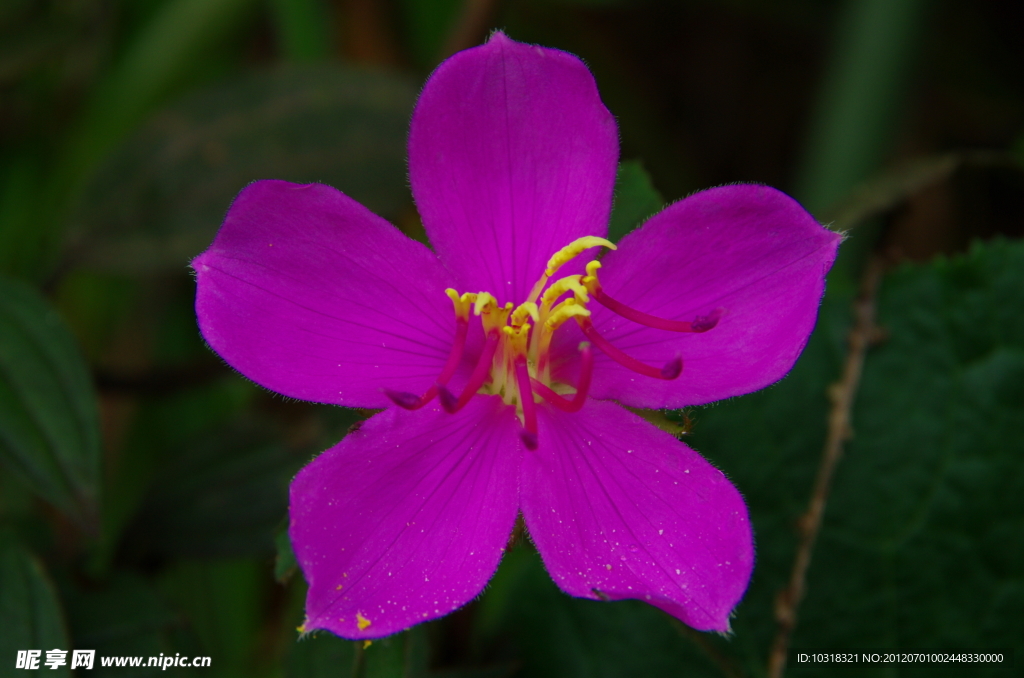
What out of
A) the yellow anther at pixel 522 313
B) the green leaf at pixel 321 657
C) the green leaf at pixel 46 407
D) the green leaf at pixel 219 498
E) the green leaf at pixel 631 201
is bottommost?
the green leaf at pixel 219 498

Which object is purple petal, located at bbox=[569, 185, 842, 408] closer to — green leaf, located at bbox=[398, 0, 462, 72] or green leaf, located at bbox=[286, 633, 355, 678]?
green leaf, located at bbox=[286, 633, 355, 678]

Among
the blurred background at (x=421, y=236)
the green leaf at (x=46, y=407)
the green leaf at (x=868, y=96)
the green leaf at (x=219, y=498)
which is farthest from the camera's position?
the green leaf at (x=868, y=96)

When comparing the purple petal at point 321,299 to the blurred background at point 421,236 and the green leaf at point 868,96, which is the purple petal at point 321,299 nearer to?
the blurred background at point 421,236

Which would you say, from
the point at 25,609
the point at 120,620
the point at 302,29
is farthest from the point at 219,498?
the point at 302,29

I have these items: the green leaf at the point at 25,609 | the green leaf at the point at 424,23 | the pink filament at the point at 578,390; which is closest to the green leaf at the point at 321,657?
the green leaf at the point at 25,609

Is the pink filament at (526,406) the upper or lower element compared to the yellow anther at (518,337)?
lower

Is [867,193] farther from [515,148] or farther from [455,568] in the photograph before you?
[455,568]

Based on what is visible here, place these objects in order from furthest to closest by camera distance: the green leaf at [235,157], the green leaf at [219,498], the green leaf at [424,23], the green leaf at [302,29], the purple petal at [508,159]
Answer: the green leaf at [424,23]
the green leaf at [302,29]
the green leaf at [235,157]
the green leaf at [219,498]
the purple petal at [508,159]

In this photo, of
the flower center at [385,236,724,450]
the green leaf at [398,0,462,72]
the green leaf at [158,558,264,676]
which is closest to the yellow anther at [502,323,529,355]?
the flower center at [385,236,724,450]

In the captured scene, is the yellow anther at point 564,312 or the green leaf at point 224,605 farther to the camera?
the green leaf at point 224,605
